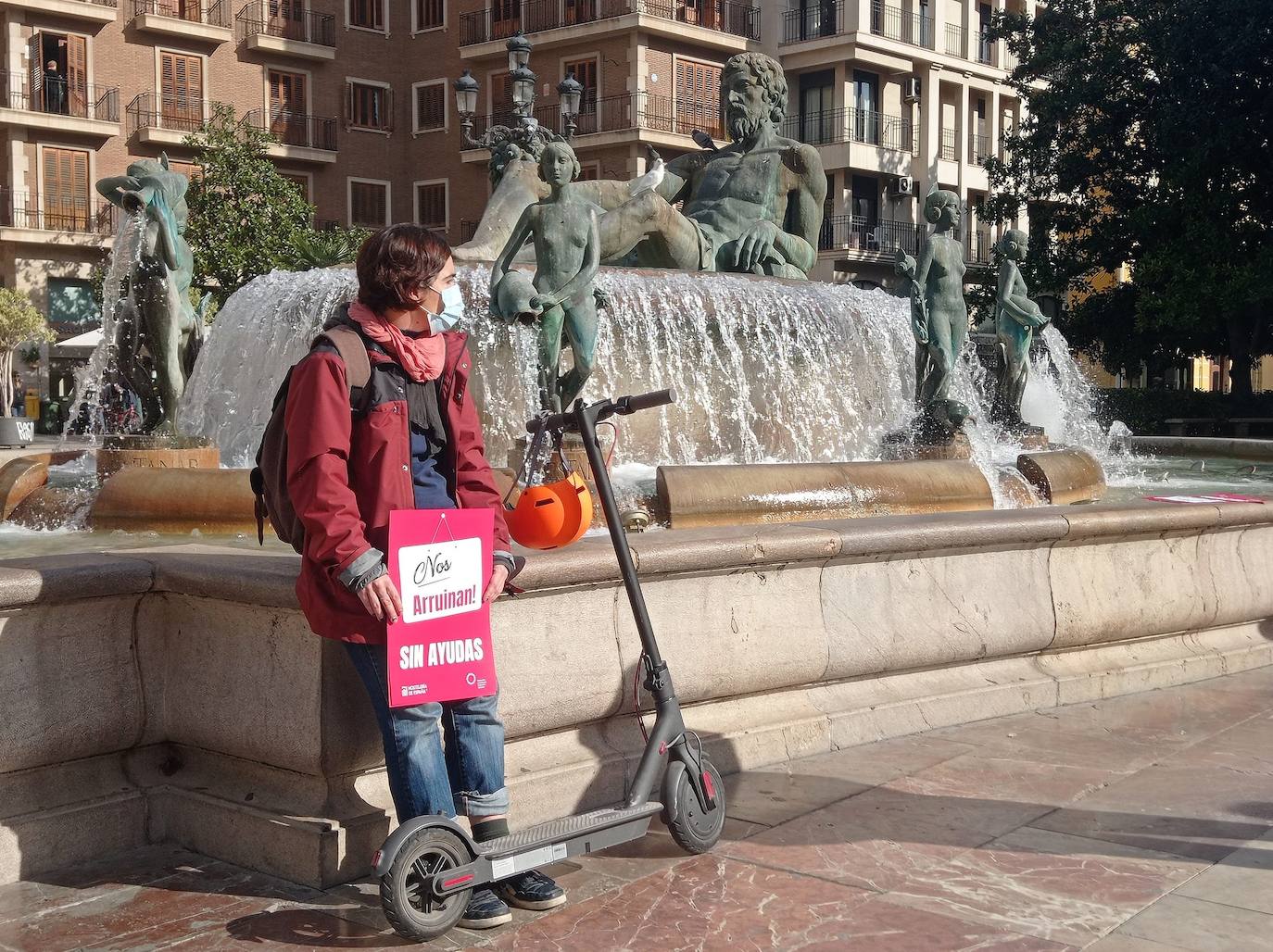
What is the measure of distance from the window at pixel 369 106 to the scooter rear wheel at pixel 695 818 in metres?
44.4

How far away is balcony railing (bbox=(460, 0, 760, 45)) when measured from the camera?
141 ft

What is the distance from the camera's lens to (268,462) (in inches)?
136

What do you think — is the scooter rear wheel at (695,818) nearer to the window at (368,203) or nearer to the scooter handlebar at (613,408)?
the scooter handlebar at (613,408)

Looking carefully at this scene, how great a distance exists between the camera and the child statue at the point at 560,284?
9461 mm

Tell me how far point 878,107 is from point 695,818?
4495cm

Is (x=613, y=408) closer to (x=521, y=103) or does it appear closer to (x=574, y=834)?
(x=574, y=834)

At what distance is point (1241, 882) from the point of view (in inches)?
150

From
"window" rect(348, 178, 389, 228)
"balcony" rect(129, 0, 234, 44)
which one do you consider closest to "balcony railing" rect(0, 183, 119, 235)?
"balcony" rect(129, 0, 234, 44)

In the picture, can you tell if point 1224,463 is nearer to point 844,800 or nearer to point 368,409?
point 844,800

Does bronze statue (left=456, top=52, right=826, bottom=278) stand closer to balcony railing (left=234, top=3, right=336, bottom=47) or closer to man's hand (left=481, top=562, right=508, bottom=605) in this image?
man's hand (left=481, top=562, right=508, bottom=605)

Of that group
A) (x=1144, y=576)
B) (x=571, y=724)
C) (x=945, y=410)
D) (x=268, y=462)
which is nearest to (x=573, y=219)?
(x=945, y=410)

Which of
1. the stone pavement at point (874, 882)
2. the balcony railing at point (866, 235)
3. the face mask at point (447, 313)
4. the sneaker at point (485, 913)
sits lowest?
the stone pavement at point (874, 882)

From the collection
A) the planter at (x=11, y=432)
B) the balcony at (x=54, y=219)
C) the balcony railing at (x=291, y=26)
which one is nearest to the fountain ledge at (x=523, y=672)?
the planter at (x=11, y=432)

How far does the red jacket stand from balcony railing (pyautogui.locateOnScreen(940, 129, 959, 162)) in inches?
1865
